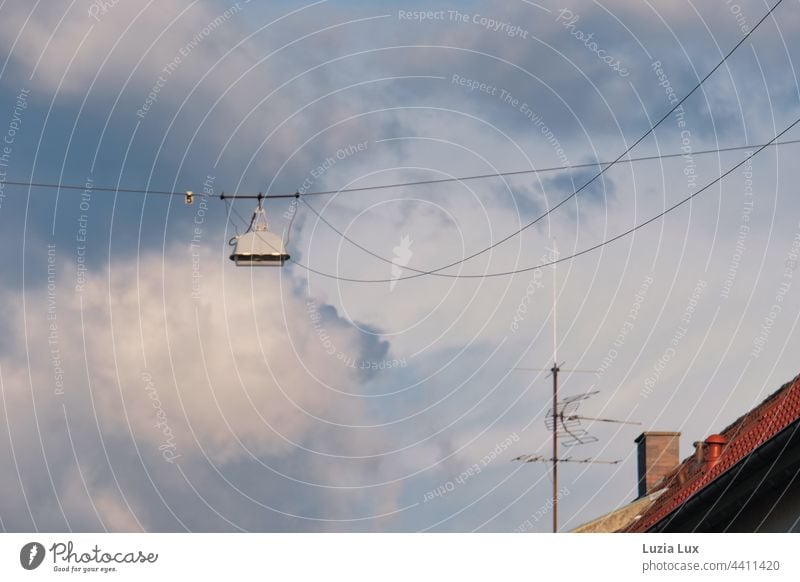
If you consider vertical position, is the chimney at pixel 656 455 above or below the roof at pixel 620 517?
above

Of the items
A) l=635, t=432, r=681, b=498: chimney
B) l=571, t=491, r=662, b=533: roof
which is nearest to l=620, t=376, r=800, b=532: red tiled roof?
l=571, t=491, r=662, b=533: roof

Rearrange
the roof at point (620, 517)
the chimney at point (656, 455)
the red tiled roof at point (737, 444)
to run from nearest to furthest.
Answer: the red tiled roof at point (737, 444) → the roof at point (620, 517) → the chimney at point (656, 455)

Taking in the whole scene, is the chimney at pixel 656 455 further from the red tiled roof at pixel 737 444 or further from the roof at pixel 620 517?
the red tiled roof at pixel 737 444

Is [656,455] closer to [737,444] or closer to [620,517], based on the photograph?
[620,517]

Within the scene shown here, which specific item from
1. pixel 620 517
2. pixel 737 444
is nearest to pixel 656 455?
pixel 620 517

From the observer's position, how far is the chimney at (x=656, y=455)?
60188mm

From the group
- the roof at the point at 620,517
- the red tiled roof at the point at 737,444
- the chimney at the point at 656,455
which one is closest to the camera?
the red tiled roof at the point at 737,444

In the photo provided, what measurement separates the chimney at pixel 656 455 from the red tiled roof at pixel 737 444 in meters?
12.7

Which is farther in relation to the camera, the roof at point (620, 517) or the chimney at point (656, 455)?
the chimney at point (656, 455)

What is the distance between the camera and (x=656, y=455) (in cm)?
6075

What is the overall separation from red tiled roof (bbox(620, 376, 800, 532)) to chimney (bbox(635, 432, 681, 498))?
12.7 meters

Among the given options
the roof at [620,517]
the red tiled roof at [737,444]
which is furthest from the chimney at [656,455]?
the red tiled roof at [737,444]
